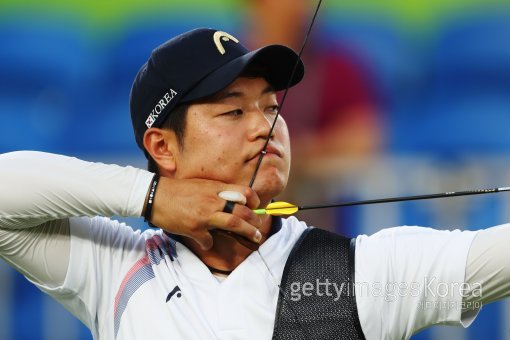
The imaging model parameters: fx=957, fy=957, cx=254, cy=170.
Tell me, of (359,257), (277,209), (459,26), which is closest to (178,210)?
(277,209)

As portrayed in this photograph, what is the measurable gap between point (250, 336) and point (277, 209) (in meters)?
0.25

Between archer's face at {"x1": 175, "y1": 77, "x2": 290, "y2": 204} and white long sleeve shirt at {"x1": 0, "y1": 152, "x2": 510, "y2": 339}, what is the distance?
14 centimetres

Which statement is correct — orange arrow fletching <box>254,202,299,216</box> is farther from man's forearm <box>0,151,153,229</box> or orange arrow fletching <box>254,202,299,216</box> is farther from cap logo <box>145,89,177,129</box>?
cap logo <box>145,89,177,129</box>

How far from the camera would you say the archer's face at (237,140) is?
197 centimetres

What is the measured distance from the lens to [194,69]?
6.72 feet

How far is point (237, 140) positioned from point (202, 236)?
0.23 metres

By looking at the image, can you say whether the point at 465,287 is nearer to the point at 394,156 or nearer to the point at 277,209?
the point at 277,209

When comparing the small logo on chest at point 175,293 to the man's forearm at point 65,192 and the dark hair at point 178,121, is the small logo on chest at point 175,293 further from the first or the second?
the dark hair at point 178,121

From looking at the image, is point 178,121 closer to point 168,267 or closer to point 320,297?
point 168,267

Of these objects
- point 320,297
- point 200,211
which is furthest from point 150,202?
point 320,297

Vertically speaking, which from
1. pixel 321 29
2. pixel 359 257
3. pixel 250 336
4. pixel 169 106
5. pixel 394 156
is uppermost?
pixel 321 29

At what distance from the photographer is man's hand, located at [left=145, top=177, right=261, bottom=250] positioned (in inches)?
71.7

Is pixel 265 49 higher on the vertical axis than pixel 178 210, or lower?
higher

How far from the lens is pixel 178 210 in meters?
1.86
